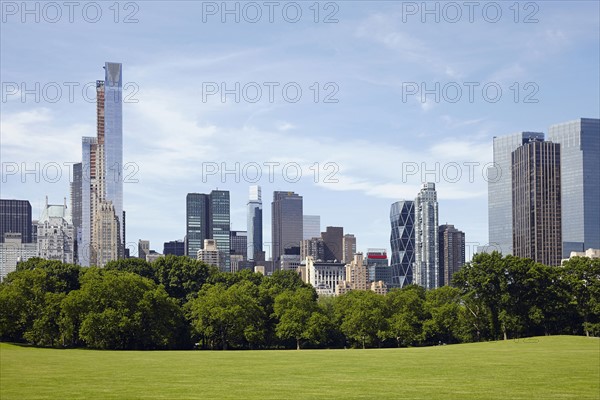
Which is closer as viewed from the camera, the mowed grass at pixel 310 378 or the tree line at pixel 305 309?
the mowed grass at pixel 310 378

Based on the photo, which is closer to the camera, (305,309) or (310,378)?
(310,378)

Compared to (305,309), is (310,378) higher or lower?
higher

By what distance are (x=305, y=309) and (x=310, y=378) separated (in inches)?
2250

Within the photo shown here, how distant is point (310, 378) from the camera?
141 feet

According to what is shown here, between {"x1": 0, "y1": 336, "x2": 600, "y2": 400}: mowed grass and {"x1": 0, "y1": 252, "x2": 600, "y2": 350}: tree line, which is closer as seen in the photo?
{"x1": 0, "y1": 336, "x2": 600, "y2": 400}: mowed grass

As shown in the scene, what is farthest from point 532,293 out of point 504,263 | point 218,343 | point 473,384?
point 473,384

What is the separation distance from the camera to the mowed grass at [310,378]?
1363 inches

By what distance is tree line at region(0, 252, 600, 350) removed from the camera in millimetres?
88750

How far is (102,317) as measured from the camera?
84875mm

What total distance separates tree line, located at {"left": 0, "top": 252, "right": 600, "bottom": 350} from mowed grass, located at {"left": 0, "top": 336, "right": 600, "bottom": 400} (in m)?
27.9

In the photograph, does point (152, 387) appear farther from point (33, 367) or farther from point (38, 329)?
point (38, 329)

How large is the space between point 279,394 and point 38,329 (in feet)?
191

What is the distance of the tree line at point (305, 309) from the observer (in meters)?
88.8

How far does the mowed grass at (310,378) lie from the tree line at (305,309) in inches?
1100
